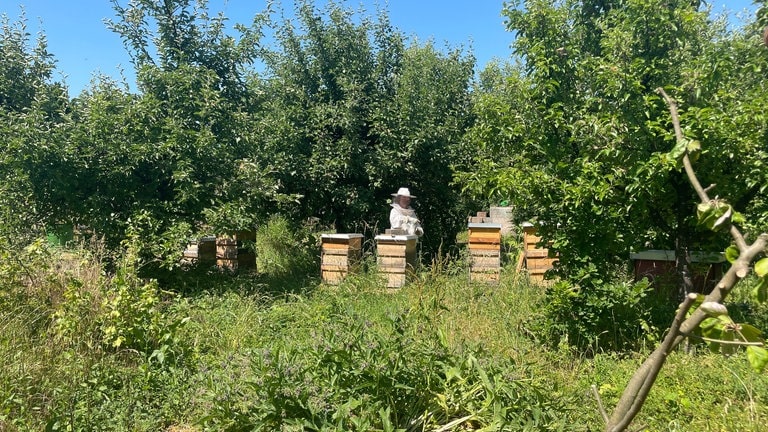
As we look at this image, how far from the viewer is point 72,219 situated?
6.75 metres

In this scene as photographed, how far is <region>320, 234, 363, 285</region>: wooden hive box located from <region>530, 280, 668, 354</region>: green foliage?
3.31 m

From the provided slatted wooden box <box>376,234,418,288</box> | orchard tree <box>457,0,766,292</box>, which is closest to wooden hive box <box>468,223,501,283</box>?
slatted wooden box <box>376,234,418,288</box>

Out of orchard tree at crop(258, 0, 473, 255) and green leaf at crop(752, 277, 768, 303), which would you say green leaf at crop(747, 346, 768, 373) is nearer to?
green leaf at crop(752, 277, 768, 303)

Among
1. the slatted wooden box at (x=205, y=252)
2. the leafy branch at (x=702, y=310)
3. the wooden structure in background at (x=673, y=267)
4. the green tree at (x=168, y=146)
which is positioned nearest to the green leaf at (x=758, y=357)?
the leafy branch at (x=702, y=310)

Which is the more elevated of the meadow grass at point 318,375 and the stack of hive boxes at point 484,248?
the stack of hive boxes at point 484,248

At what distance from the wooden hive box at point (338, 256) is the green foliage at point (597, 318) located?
130 inches

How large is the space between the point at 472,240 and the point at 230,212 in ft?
11.2

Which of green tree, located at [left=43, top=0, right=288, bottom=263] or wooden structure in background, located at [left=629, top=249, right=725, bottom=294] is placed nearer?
wooden structure in background, located at [left=629, top=249, right=725, bottom=294]

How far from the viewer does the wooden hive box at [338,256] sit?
743 cm

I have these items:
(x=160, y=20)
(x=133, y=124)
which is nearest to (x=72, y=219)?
(x=133, y=124)

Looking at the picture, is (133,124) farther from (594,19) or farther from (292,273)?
(594,19)

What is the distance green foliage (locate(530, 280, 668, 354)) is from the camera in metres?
4.37

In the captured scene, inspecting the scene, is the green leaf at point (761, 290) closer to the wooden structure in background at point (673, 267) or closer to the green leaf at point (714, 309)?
the green leaf at point (714, 309)

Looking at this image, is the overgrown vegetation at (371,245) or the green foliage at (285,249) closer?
the overgrown vegetation at (371,245)
